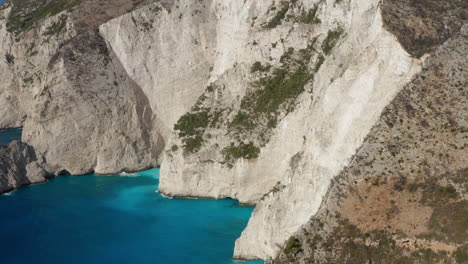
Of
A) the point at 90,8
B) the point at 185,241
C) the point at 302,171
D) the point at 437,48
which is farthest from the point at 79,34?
the point at 437,48

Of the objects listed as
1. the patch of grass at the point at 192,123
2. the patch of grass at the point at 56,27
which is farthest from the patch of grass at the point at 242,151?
the patch of grass at the point at 56,27

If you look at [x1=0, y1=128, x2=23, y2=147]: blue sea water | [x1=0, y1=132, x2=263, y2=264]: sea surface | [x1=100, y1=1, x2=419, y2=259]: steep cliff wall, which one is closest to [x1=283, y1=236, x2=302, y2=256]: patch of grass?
[x1=100, y1=1, x2=419, y2=259]: steep cliff wall

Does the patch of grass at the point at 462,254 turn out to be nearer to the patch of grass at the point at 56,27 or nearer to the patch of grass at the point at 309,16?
the patch of grass at the point at 309,16

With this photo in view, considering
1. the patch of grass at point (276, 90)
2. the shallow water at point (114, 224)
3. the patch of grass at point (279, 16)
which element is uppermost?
the patch of grass at point (279, 16)

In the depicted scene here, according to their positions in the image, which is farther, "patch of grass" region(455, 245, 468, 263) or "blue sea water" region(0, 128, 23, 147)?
"blue sea water" region(0, 128, 23, 147)

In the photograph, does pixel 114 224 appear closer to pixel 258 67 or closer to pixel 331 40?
pixel 258 67

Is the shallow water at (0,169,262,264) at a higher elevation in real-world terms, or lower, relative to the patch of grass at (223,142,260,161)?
lower

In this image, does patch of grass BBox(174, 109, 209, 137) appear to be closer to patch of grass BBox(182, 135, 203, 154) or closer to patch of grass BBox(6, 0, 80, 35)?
patch of grass BBox(182, 135, 203, 154)

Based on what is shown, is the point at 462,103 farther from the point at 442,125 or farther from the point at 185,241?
the point at 185,241
